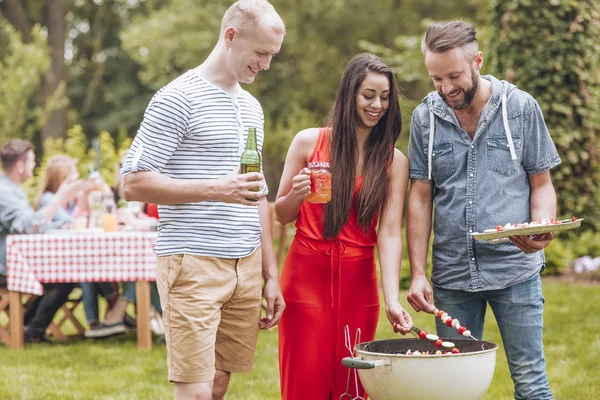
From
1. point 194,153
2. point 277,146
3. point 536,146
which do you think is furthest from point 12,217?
point 277,146

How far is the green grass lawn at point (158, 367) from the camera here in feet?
16.7

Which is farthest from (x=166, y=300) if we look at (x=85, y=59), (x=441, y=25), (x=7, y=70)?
(x=85, y=59)

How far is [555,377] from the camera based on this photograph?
5.20m

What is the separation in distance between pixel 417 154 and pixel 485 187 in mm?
320

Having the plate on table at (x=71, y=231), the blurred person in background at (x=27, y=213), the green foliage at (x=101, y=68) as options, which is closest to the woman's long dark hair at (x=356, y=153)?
the plate on table at (x=71, y=231)

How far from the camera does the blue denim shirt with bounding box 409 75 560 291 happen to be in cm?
320

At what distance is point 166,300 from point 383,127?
1176mm

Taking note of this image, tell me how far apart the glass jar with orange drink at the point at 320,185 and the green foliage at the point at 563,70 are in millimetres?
5887

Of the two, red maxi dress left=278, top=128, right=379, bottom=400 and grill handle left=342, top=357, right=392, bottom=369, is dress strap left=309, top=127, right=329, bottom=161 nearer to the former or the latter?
red maxi dress left=278, top=128, right=379, bottom=400

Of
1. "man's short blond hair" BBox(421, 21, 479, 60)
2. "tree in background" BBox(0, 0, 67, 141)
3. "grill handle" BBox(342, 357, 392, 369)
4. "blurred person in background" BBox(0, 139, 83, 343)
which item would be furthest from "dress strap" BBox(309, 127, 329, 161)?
"tree in background" BBox(0, 0, 67, 141)

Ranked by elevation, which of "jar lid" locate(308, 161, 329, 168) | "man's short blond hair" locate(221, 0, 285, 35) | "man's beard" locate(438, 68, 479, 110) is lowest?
"jar lid" locate(308, 161, 329, 168)

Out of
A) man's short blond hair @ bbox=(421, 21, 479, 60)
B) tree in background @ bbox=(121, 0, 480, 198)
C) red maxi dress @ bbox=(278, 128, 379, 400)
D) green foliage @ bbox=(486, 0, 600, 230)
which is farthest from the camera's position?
tree in background @ bbox=(121, 0, 480, 198)

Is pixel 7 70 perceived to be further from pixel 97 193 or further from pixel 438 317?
pixel 438 317

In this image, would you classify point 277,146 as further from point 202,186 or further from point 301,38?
point 202,186
